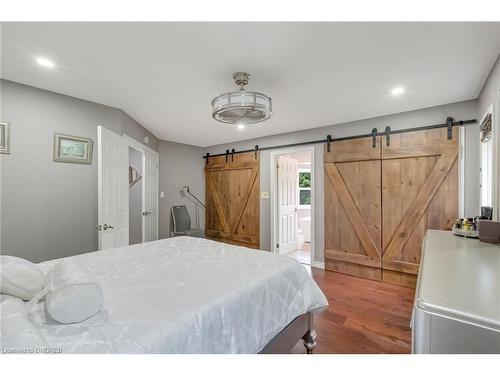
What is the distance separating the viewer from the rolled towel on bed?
35.1 inches

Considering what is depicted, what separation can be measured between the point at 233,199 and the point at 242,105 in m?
3.35

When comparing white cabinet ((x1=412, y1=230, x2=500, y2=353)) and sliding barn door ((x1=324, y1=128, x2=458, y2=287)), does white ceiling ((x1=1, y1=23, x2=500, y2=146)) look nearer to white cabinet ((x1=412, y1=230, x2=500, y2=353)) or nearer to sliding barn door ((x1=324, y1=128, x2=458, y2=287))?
sliding barn door ((x1=324, y1=128, x2=458, y2=287))

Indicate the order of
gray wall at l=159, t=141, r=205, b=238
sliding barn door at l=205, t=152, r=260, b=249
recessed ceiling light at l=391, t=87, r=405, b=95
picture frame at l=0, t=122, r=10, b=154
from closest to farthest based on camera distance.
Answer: picture frame at l=0, t=122, r=10, b=154, recessed ceiling light at l=391, t=87, r=405, b=95, sliding barn door at l=205, t=152, r=260, b=249, gray wall at l=159, t=141, r=205, b=238

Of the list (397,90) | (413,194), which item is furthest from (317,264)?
(397,90)

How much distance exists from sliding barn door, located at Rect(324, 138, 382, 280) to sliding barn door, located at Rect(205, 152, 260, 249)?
4.83 feet

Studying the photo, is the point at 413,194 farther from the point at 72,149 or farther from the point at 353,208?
the point at 72,149

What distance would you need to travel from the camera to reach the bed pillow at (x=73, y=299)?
89 cm

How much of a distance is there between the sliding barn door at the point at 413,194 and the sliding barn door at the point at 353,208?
0.40 ft

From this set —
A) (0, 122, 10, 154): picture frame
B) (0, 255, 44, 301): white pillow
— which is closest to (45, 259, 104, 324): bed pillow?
(0, 255, 44, 301): white pillow

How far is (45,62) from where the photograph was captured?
6.15 ft

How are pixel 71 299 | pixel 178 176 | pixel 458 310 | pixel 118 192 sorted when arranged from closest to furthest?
pixel 458 310 < pixel 71 299 < pixel 118 192 < pixel 178 176

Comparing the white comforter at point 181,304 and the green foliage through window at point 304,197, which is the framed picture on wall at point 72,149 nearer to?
the white comforter at point 181,304

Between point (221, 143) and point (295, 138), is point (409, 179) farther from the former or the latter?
point (221, 143)
